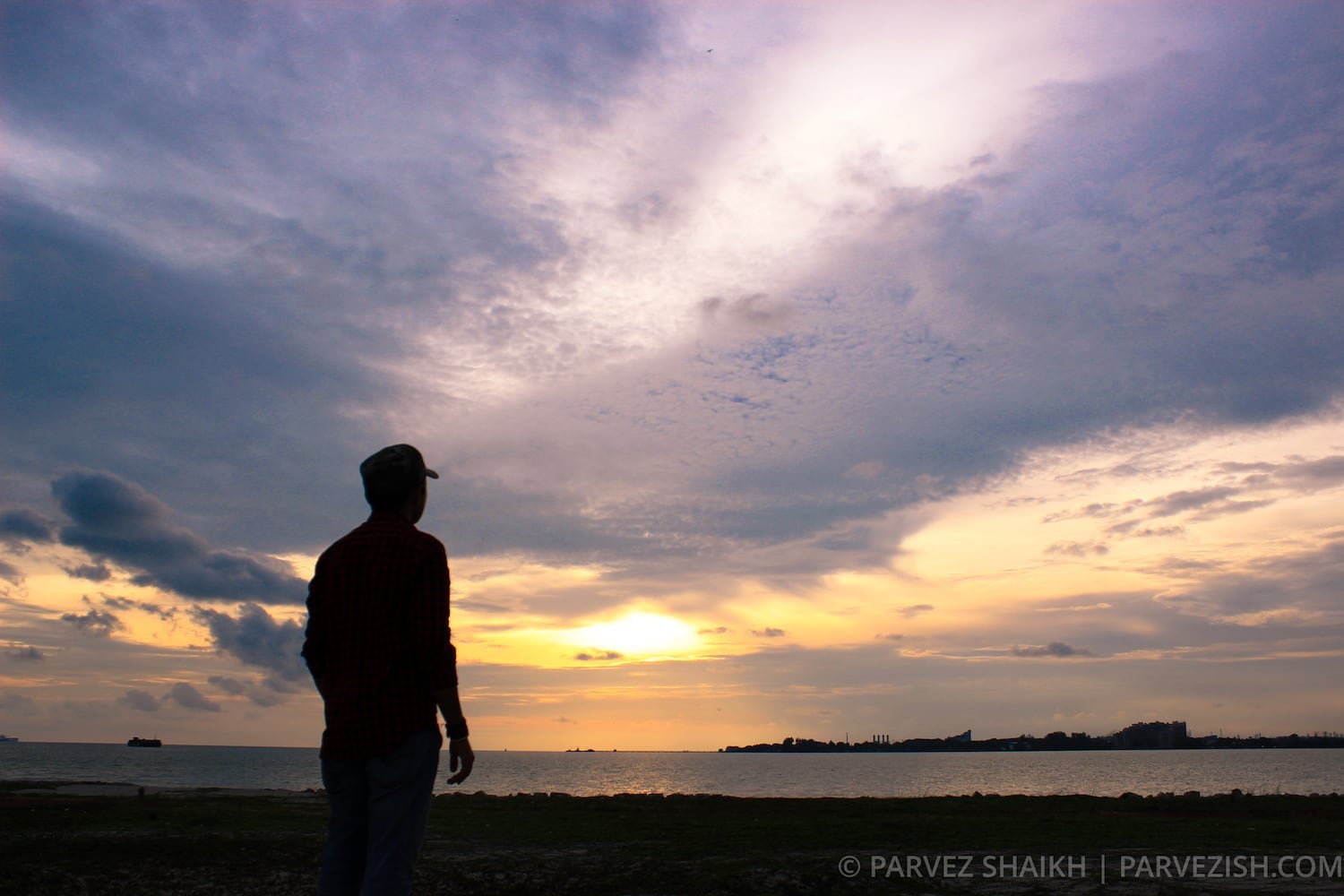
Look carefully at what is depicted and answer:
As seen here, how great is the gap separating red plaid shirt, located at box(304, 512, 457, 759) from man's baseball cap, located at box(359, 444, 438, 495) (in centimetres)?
26

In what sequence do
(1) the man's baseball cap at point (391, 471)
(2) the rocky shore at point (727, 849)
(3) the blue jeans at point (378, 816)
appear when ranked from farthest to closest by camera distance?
1. (2) the rocky shore at point (727, 849)
2. (1) the man's baseball cap at point (391, 471)
3. (3) the blue jeans at point (378, 816)

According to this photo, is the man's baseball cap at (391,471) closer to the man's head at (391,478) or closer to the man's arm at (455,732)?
the man's head at (391,478)

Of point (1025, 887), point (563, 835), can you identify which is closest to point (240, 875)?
point (563, 835)

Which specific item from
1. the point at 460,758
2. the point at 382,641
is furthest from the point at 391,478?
the point at 460,758

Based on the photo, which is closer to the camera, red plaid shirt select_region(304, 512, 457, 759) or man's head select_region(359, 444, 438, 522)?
red plaid shirt select_region(304, 512, 457, 759)

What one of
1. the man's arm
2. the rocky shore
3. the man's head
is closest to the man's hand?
the man's arm

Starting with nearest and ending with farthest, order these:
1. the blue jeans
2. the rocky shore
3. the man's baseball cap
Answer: the blue jeans
the man's baseball cap
the rocky shore

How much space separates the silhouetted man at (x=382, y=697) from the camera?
142 inches

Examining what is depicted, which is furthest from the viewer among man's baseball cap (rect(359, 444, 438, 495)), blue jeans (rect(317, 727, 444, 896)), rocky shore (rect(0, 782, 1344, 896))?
rocky shore (rect(0, 782, 1344, 896))

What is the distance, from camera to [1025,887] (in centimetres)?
1108

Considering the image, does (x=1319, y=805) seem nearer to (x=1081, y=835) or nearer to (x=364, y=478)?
(x=1081, y=835)

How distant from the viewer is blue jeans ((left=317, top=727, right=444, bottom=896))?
3561mm

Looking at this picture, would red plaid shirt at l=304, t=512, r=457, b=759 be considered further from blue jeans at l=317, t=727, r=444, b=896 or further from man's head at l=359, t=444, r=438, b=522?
man's head at l=359, t=444, r=438, b=522

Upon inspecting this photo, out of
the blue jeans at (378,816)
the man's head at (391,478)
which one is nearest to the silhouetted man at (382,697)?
the blue jeans at (378,816)
